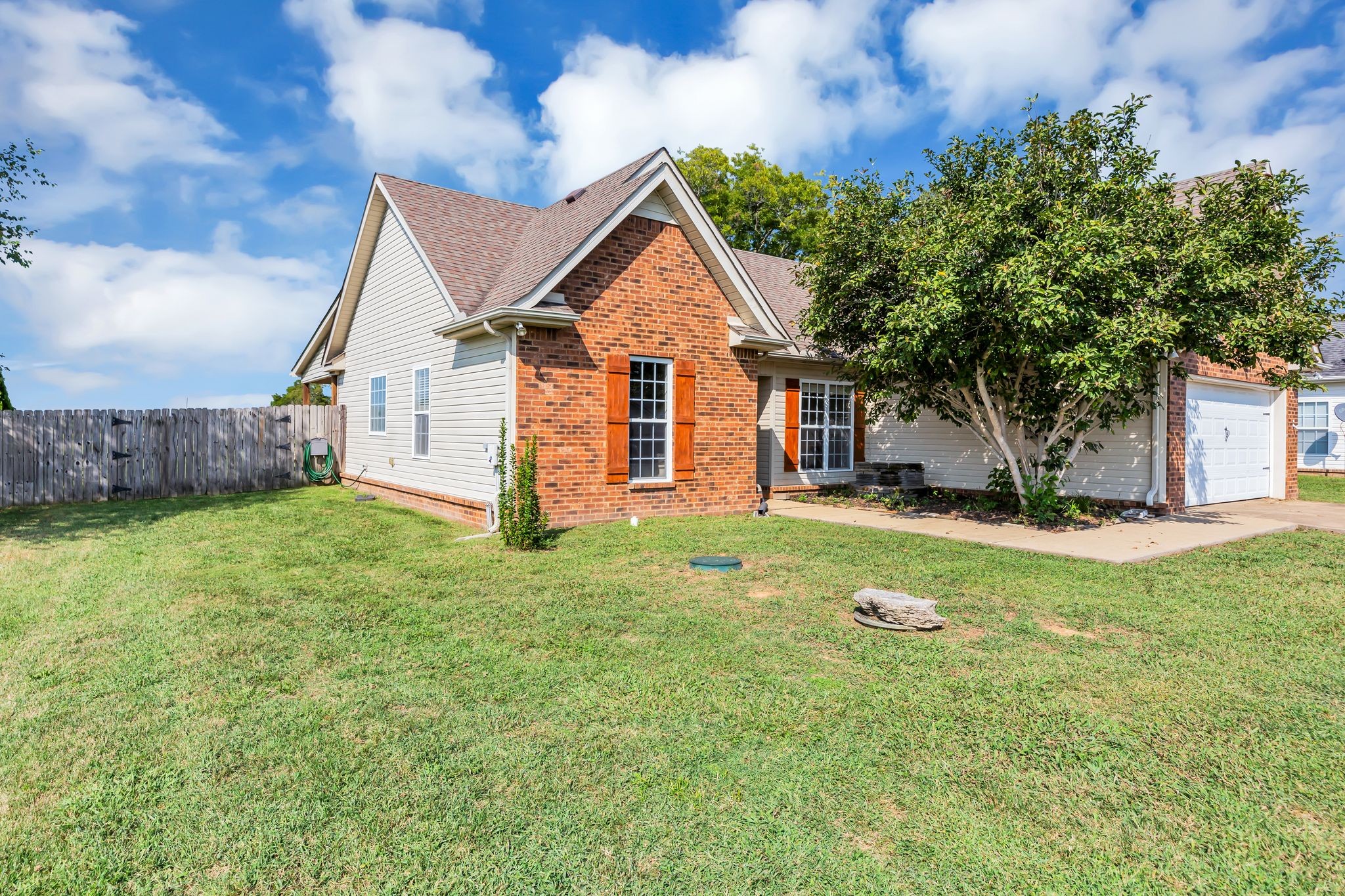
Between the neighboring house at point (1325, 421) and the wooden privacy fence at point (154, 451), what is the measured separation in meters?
27.8

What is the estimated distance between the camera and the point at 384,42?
35.6 feet

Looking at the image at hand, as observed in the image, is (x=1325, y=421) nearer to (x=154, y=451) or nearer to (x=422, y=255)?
(x=422, y=255)

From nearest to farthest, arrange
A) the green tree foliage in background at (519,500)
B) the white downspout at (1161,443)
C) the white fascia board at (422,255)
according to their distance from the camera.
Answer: the green tree foliage in background at (519,500) → the white fascia board at (422,255) → the white downspout at (1161,443)

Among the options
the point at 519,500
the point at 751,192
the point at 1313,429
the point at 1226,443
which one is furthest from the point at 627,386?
the point at 1313,429

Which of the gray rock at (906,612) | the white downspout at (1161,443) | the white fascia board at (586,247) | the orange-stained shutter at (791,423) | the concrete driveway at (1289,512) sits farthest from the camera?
the orange-stained shutter at (791,423)

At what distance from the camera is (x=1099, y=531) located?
399 inches

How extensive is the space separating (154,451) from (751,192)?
75.5 ft

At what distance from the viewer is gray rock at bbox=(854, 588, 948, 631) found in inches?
213

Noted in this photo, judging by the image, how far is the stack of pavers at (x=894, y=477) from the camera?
47.6ft

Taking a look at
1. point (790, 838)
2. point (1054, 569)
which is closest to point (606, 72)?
point (1054, 569)

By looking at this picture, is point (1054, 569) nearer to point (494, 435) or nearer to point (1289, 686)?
point (1289, 686)

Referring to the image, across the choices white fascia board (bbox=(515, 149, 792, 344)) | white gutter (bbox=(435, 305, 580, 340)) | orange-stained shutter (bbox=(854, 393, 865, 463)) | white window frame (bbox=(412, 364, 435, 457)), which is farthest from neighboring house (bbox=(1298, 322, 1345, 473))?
white window frame (bbox=(412, 364, 435, 457))

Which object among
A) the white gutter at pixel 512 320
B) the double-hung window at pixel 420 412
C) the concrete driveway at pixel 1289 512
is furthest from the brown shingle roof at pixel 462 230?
the concrete driveway at pixel 1289 512

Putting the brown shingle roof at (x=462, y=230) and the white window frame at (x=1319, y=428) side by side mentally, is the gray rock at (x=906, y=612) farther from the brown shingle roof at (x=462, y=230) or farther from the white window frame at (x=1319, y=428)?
the white window frame at (x=1319, y=428)
